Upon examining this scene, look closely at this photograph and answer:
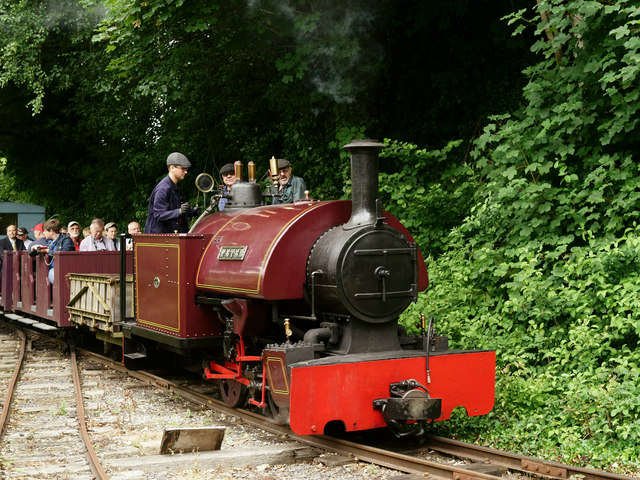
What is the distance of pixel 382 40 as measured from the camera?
40.8 feet

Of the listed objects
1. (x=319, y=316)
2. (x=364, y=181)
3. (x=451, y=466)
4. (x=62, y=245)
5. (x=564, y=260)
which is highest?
(x=364, y=181)

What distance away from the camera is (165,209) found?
8055 millimetres

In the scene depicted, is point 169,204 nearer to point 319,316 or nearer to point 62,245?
point 319,316

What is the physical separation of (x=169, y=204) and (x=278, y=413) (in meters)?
2.82

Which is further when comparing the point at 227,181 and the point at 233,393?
the point at 227,181

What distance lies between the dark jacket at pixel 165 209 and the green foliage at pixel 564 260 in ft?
9.08

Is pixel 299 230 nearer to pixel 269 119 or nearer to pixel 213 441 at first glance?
pixel 213 441

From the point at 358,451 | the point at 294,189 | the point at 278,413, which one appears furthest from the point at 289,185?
the point at 358,451

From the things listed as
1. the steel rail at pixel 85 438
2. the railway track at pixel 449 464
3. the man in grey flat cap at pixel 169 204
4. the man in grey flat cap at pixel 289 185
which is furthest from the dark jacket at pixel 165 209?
the railway track at pixel 449 464

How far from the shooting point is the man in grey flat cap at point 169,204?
315 inches

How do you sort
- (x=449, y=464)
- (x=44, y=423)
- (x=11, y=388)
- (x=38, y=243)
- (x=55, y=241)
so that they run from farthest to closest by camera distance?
(x=38, y=243) < (x=55, y=241) < (x=11, y=388) < (x=44, y=423) < (x=449, y=464)

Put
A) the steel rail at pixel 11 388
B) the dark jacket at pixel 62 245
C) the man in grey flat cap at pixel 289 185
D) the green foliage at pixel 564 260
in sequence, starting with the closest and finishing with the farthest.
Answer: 1. the green foliage at pixel 564 260
2. the steel rail at pixel 11 388
3. the man in grey flat cap at pixel 289 185
4. the dark jacket at pixel 62 245

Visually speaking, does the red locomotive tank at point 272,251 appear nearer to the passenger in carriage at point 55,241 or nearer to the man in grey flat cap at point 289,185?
the man in grey flat cap at point 289,185

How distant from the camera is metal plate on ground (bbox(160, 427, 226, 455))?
5688mm
